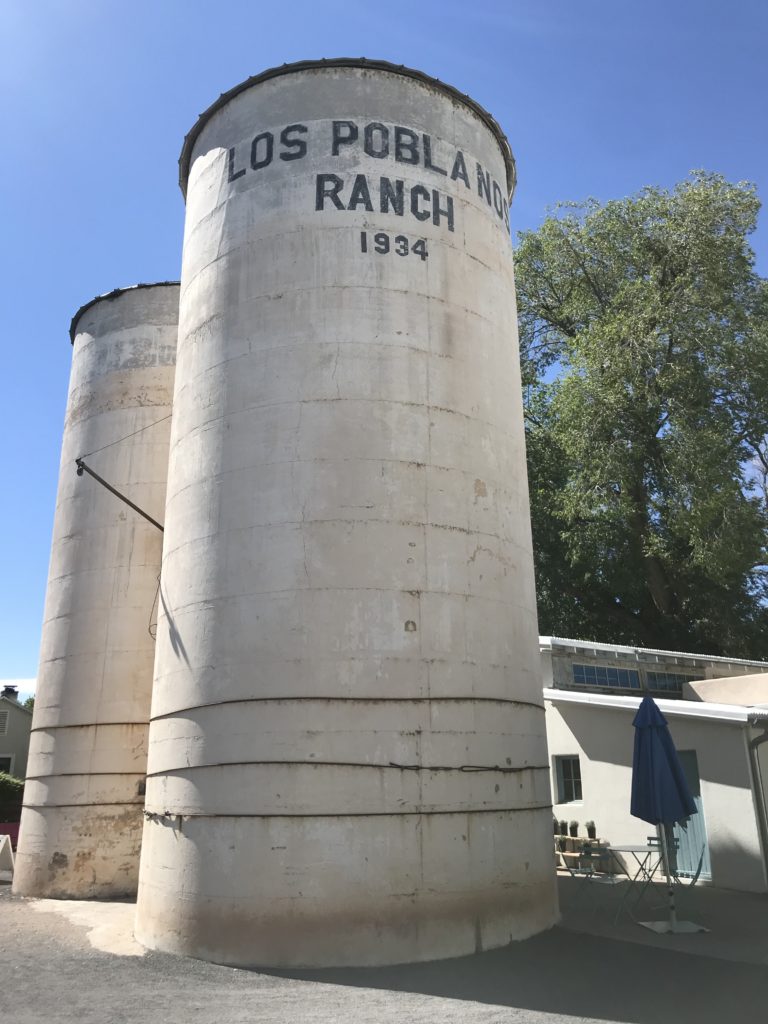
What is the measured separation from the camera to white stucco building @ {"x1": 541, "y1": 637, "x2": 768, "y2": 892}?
14.5 meters

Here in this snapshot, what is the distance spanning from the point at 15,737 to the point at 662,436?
34578 mm

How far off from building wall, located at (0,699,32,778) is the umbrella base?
123 ft

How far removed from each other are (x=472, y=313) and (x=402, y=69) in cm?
417

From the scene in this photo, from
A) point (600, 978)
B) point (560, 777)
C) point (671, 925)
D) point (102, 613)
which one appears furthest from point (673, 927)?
point (102, 613)

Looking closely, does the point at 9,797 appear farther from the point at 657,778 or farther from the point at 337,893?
the point at 657,778

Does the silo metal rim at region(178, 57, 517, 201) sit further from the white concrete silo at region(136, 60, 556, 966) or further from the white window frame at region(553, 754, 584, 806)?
the white window frame at region(553, 754, 584, 806)

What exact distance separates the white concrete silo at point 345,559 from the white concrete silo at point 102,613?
5.69 metres

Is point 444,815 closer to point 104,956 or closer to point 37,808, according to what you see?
point 104,956

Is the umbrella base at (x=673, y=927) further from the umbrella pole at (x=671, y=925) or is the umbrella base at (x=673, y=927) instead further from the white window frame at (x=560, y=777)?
the white window frame at (x=560, y=777)

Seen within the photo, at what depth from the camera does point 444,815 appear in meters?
10.1

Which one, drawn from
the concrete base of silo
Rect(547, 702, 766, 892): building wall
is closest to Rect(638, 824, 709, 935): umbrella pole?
the concrete base of silo

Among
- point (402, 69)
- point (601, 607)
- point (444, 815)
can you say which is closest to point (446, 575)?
point (444, 815)

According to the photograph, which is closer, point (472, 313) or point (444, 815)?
point (444, 815)

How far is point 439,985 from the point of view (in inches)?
343
